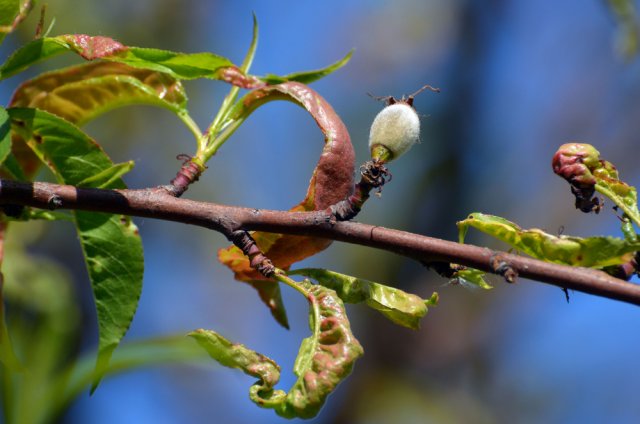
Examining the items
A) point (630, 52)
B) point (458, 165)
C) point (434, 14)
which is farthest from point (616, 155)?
point (630, 52)

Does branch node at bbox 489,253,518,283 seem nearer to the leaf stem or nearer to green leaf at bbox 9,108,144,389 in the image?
the leaf stem

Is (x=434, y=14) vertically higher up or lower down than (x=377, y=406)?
higher up

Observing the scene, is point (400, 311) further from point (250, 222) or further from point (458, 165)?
point (458, 165)

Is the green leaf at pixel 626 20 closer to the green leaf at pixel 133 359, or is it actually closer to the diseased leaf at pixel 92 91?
the diseased leaf at pixel 92 91

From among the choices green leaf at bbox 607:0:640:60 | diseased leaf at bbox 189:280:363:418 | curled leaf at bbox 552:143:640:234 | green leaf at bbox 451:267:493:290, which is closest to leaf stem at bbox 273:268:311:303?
diseased leaf at bbox 189:280:363:418

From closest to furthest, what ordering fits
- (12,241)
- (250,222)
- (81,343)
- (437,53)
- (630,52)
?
(250,222)
(630,52)
(12,241)
(81,343)
(437,53)

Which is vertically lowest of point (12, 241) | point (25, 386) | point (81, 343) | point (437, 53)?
point (81, 343)

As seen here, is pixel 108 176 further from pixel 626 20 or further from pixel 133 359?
pixel 626 20
